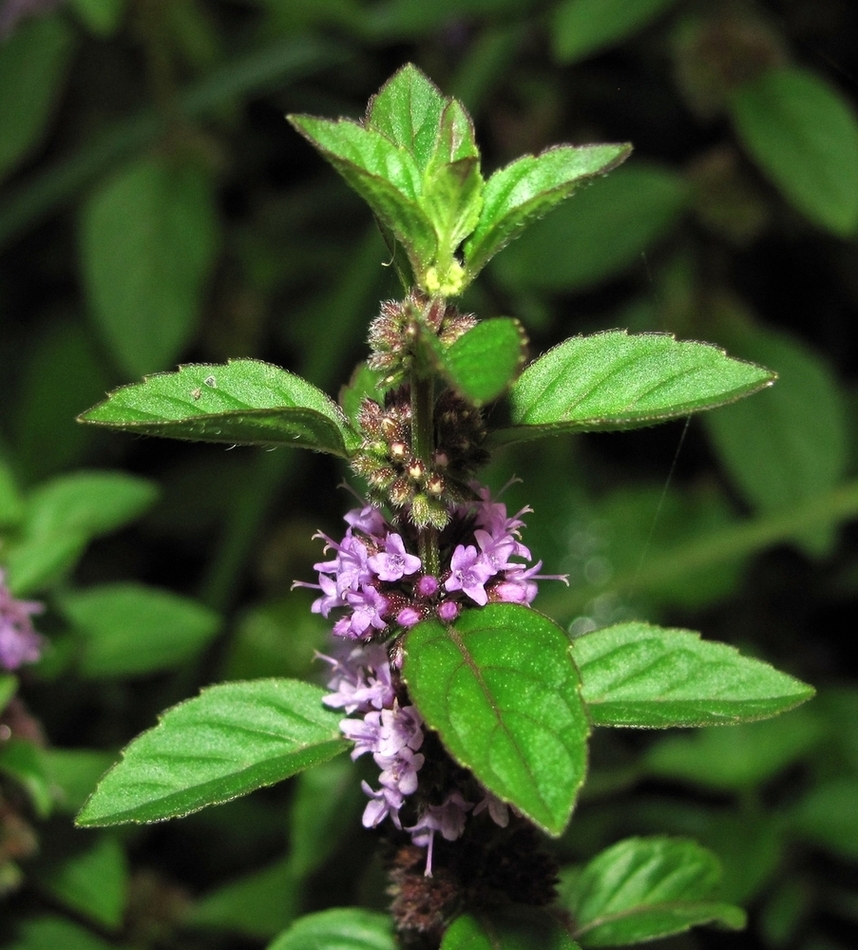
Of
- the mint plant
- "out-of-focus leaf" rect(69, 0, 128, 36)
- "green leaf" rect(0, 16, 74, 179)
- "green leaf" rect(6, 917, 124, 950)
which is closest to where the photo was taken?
the mint plant

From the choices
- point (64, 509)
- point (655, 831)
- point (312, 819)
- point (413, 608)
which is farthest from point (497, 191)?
point (655, 831)

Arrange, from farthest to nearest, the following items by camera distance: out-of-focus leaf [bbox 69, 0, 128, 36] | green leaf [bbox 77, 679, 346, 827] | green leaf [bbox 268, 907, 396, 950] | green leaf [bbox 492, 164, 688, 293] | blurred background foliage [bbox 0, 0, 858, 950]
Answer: green leaf [bbox 492, 164, 688, 293], out-of-focus leaf [bbox 69, 0, 128, 36], blurred background foliage [bbox 0, 0, 858, 950], green leaf [bbox 268, 907, 396, 950], green leaf [bbox 77, 679, 346, 827]

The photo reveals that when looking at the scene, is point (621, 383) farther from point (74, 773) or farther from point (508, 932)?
point (74, 773)

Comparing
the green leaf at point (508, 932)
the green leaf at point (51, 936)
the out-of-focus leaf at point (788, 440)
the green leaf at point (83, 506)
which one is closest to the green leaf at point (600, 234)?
the out-of-focus leaf at point (788, 440)

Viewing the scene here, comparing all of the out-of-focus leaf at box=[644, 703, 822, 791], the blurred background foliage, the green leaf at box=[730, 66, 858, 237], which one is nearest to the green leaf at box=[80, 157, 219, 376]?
the blurred background foliage

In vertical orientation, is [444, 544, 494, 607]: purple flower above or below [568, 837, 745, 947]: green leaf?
above

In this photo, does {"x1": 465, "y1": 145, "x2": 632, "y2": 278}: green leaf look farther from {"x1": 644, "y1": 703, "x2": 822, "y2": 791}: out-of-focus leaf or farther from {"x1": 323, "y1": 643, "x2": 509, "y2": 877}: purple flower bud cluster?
{"x1": 644, "y1": 703, "x2": 822, "y2": 791}: out-of-focus leaf

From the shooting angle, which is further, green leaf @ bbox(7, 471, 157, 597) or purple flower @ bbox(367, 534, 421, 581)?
green leaf @ bbox(7, 471, 157, 597)
